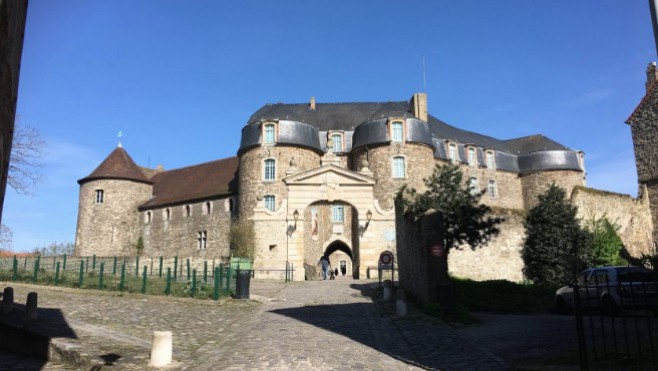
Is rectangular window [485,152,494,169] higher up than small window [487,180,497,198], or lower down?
higher up

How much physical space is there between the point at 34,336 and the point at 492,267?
89.3 ft

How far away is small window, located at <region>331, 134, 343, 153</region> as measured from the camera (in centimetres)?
3506

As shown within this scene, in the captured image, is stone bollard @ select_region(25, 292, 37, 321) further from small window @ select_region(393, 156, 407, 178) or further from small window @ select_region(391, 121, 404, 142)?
small window @ select_region(391, 121, 404, 142)

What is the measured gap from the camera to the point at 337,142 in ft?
116

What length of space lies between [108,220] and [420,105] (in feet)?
77.1

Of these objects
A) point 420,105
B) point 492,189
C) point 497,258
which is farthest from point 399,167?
point 492,189

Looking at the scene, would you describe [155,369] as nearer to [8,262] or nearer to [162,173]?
[8,262]

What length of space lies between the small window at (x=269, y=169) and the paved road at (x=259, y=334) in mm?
16376

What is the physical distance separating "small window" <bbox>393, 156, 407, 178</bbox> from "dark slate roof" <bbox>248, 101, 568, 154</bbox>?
8.72 ft

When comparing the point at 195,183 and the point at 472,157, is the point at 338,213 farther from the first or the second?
the point at 472,157

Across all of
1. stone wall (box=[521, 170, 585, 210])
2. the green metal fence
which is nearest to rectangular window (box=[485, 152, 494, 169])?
stone wall (box=[521, 170, 585, 210])

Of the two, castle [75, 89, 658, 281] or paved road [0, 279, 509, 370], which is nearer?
paved road [0, 279, 509, 370]

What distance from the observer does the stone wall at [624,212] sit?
33.1m

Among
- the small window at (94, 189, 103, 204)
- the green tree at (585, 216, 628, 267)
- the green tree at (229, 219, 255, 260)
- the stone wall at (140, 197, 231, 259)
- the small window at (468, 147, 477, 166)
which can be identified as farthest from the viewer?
the small window at (468, 147, 477, 166)
